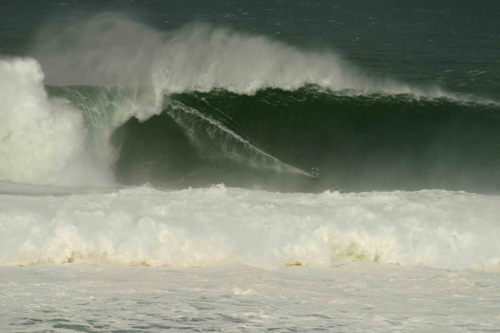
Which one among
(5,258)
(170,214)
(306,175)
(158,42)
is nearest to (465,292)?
(170,214)

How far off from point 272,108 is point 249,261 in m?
8.18

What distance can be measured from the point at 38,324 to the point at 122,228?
2.56 m

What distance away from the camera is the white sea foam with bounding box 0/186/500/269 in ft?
28.6

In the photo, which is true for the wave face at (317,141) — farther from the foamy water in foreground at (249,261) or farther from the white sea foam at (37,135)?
the foamy water in foreground at (249,261)

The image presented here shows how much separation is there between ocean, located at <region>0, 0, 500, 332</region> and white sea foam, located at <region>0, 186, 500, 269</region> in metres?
0.03

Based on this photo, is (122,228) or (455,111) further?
(455,111)

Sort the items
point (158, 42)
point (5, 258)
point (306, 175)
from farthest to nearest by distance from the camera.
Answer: point (158, 42) → point (306, 175) → point (5, 258)

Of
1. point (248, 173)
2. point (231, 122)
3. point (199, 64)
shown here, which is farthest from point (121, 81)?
point (248, 173)

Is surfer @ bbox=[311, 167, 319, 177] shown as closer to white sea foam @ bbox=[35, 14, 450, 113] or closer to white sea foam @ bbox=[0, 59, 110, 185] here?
white sea foam @ bbox=[35, 14, 450, 113]

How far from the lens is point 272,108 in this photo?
54.0 ft

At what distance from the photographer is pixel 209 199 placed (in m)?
10.2

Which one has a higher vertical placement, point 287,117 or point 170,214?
point 287,117

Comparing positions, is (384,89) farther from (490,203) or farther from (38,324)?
(38,324)

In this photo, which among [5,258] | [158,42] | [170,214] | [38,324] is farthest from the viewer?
[158,42]
